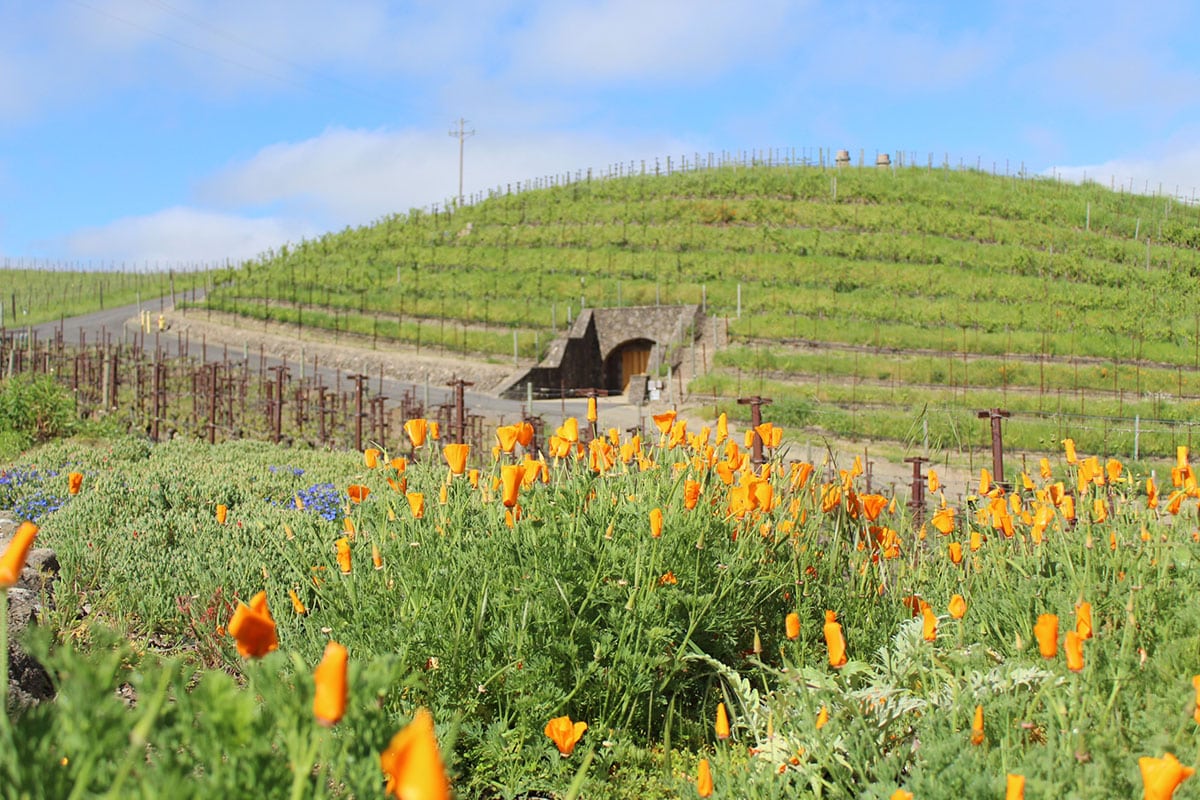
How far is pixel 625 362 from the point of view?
3020cm

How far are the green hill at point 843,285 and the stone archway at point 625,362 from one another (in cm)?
162

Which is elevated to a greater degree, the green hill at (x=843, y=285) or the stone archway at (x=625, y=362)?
the green hill at (x=843, y=285)

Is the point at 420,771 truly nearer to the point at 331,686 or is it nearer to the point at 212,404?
the point at 331,686

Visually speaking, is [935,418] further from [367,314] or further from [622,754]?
[367,314]

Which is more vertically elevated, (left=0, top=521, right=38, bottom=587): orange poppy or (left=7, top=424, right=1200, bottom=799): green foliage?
(left=0, top=521, right=38, bottom=587): orange poppy

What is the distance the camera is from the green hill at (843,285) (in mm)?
21906

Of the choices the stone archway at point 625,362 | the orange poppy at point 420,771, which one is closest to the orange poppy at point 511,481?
the orange poppy at point 420,771

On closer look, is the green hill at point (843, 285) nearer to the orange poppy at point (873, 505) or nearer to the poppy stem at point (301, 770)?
the orange poppy at point (873, 505)

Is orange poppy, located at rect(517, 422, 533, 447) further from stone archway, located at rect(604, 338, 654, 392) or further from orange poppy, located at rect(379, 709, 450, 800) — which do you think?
stone archway, located at rect(604, 338, 654, 392)

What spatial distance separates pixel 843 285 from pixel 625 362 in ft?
24.4

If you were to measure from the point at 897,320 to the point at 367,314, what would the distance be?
1717 centimetres

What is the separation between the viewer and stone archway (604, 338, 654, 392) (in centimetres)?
2984

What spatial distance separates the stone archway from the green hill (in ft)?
5.32

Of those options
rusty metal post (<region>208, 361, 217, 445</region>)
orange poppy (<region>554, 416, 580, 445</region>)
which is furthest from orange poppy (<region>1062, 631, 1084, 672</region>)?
rusty metal post (<region>208, 361, 217, 445</region>)
